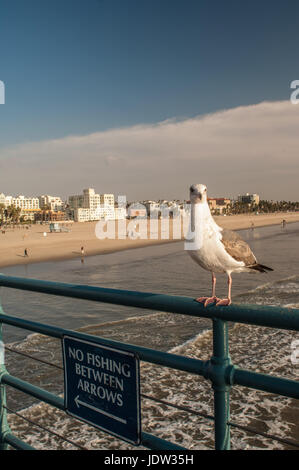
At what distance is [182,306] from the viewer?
157cm

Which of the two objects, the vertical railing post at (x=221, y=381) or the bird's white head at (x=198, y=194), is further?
the bird's white head at (x=198, y=194)

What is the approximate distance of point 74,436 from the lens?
6230 millimetres

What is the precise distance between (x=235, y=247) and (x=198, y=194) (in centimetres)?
40

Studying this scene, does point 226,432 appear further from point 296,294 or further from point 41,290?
point 296,294

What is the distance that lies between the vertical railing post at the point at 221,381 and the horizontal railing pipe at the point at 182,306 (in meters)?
0.06

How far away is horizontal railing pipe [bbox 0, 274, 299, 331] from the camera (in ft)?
4.27

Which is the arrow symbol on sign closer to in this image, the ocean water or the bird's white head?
the bird's white head

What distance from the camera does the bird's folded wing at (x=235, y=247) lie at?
7.48 feet

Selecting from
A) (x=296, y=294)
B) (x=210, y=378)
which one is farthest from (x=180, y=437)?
(x=296, y=294)

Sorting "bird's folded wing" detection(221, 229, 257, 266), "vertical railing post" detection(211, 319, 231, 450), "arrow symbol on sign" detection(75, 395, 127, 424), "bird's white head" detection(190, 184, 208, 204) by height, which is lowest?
"arrow symbol on sign" detection(75, 395, 127, 424)

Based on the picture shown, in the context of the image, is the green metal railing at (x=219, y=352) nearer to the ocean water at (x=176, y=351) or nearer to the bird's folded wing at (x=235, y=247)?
the bird's folded wing at (x=235, y=247)

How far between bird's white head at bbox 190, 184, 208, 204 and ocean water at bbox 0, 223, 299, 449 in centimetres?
275

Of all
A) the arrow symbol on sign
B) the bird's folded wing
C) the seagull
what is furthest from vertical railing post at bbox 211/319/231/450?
the bird's folded wing

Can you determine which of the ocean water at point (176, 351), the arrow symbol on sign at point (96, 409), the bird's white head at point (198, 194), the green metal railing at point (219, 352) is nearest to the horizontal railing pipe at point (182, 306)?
the green metal railing at point (219, 352)
